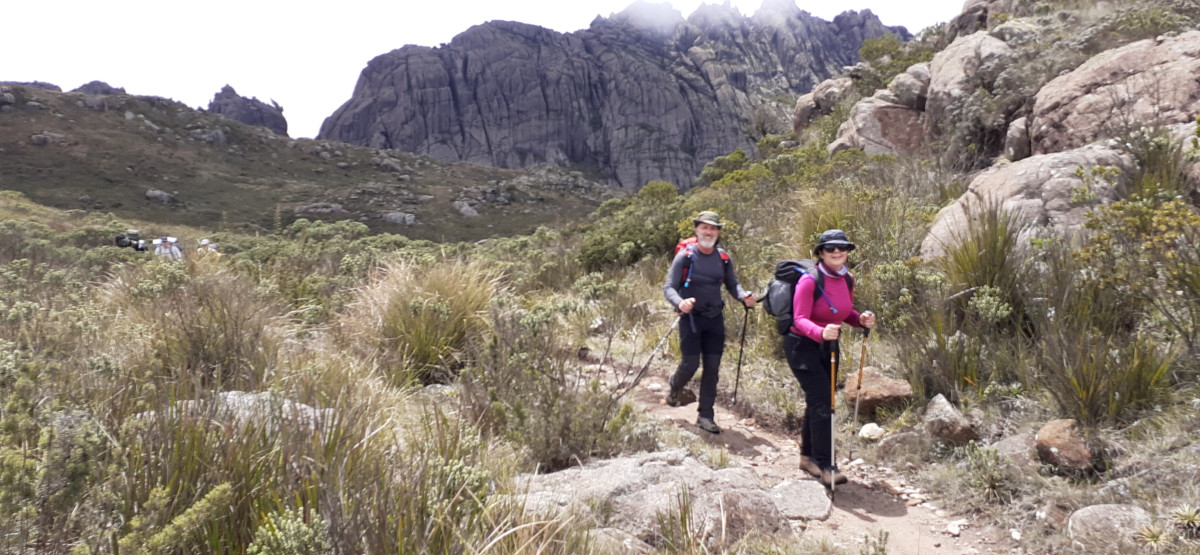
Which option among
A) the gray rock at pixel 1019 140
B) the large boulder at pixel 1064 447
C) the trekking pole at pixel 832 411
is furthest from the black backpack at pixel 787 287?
the gray rock at pixel 1019 140

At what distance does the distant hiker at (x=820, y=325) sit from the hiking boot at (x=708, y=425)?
2.72ft

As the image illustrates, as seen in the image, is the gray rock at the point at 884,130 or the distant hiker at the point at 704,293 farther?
the gray rock at the point at 884,130

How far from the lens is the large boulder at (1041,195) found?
536 centimetres

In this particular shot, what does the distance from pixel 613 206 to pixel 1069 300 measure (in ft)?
42.9

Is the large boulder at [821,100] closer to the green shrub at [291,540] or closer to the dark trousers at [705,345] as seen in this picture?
the dark trousers at [705,345]

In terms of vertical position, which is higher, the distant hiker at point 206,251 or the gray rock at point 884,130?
Answer: the gray rock at point 884,130

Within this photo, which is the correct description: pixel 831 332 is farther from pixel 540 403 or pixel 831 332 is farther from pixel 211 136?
pixel 211 136

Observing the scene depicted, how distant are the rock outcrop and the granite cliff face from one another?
12.9 m

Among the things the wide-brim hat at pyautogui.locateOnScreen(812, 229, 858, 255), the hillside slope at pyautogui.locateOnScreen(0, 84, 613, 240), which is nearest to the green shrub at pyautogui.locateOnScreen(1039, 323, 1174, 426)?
the wide-brim hat at pyautogui.locateOnScreen(812, 229, 858, 255)

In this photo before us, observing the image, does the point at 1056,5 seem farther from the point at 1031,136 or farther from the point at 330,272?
the point at 330,272

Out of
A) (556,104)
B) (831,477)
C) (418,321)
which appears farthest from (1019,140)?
(556,104)

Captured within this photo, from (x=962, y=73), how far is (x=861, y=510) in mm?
10905

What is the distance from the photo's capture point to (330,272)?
7.79 m

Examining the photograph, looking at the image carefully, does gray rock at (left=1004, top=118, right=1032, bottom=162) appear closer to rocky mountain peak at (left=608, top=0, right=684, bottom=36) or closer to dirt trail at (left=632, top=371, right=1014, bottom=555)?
dirt trail at (left=632, top=371, right=1014, bottom=555)
